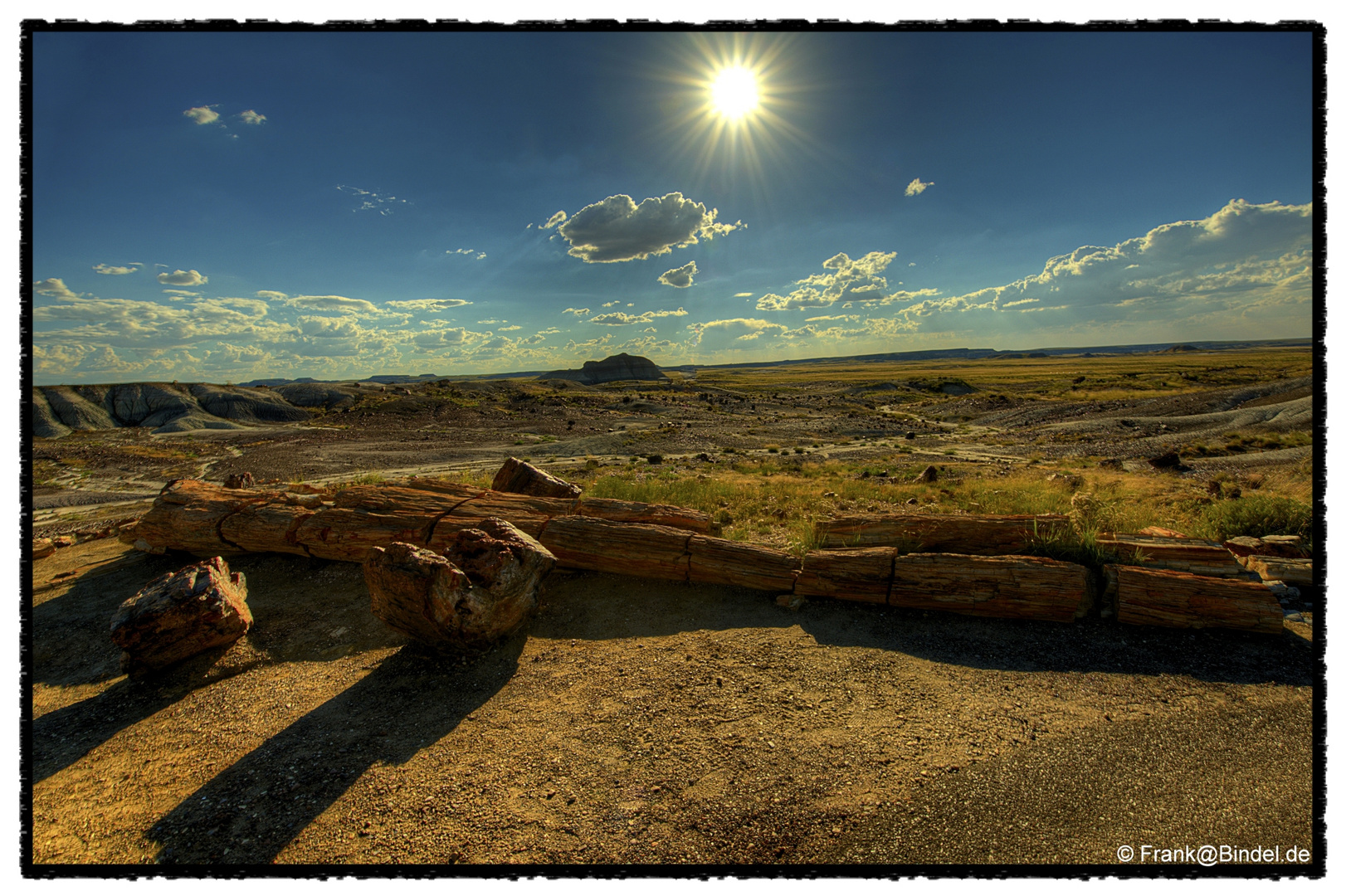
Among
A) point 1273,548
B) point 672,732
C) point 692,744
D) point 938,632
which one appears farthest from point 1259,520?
point 672,732

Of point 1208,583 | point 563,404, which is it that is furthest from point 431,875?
point 563,404

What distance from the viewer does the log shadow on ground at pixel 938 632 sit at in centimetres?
528

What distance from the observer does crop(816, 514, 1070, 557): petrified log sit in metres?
7.58

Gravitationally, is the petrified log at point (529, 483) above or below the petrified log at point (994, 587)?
above

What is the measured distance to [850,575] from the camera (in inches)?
284

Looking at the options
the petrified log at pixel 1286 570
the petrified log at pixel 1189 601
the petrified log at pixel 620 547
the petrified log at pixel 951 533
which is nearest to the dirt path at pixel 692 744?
the petrified log at pixel 1189 601

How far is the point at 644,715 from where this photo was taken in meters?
5.11

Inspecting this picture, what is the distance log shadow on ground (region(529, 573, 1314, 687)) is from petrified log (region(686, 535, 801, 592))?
17 centimetres

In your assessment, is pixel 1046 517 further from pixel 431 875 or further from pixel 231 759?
pixel 231 759

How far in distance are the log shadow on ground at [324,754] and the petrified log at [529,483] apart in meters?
5.86

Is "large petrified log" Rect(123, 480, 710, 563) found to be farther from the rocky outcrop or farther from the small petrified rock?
the rocky outcrop

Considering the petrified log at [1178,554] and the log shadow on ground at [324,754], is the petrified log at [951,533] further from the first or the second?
the log shadow on ground at [324,754]

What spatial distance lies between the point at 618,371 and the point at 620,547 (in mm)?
173269

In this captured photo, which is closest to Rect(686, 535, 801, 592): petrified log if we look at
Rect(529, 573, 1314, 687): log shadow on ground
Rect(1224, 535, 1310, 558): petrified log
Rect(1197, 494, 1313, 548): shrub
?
Rect(529, 573, 1314, 687): log shadow on ground
